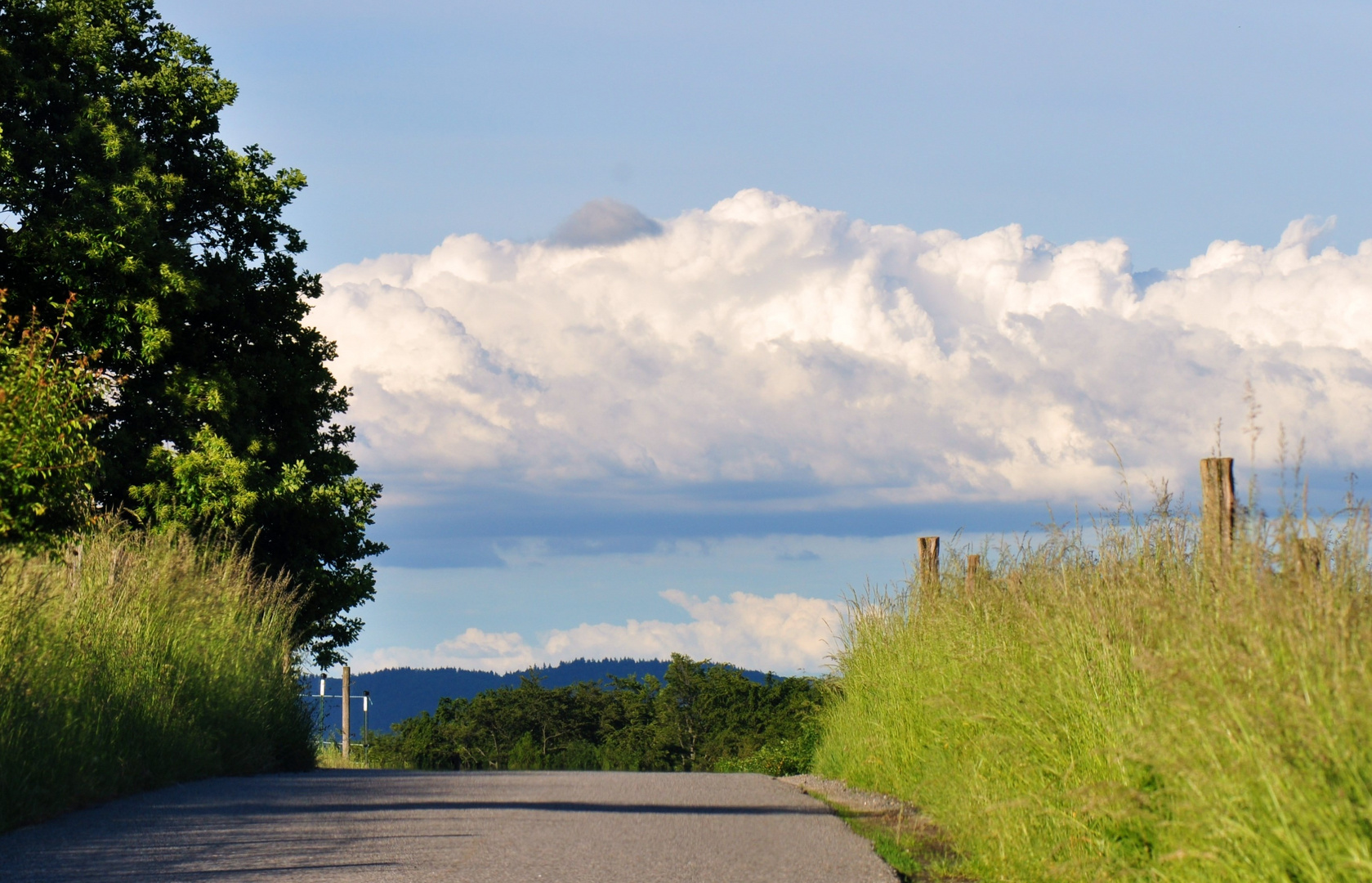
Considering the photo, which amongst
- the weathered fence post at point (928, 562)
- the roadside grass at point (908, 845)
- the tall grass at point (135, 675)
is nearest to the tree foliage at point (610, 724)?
the tall grass at point (135, 675)

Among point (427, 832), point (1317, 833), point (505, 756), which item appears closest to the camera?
point (1317, 833)

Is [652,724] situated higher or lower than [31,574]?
lower

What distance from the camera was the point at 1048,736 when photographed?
7918mm

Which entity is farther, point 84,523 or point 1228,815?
point 84,523

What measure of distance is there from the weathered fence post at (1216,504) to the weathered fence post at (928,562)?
6224 mm

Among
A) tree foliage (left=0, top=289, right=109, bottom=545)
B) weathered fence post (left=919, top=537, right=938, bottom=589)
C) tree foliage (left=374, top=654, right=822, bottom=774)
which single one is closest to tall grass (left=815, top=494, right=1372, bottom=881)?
weathered fence post (left=919, top=537, right=938, bottom=589)

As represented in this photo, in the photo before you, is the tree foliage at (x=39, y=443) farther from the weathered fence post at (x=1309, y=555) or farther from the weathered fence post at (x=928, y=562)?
the weathered fence post at (x=1309, y=555)

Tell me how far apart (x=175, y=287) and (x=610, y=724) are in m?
58.6

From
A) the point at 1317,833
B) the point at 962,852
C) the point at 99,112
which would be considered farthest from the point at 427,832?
the point at 99,112

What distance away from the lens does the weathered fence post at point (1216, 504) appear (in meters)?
8.05

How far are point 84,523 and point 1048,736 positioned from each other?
29.6ft

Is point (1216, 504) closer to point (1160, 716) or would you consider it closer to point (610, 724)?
point (1160, 716)

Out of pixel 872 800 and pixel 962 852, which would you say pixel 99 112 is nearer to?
pixel 872 800

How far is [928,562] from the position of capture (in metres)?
14.8
